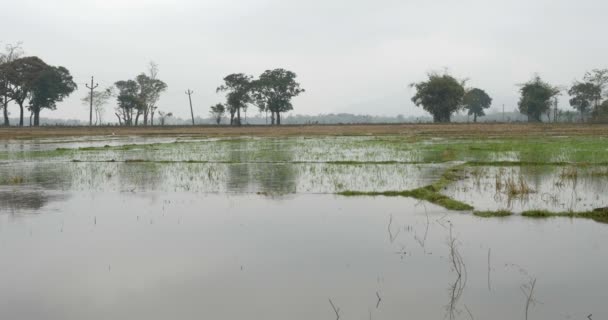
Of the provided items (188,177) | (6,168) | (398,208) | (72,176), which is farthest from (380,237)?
(6,168)

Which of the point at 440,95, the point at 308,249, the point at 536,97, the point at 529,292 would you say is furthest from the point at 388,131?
the point at 529,292

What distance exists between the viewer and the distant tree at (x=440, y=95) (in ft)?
203

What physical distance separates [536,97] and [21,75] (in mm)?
64690

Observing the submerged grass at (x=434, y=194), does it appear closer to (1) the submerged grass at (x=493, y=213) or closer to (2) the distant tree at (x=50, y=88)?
(1) the submerged grass at (x=493, y=213)

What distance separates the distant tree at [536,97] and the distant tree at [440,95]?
29.7ft

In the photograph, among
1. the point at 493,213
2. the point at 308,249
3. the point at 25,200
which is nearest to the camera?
the point at 308,249

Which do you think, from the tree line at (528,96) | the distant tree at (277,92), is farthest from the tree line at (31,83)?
the tree line at (528,96)

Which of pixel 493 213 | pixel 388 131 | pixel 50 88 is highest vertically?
pixel 50 88

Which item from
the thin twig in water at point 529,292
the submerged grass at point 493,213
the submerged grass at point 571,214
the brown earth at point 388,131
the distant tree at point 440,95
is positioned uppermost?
the distant tree at point 440,95

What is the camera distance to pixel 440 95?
2462 inches

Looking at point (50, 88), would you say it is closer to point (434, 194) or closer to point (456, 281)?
point (434, 194)

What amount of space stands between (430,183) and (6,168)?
591 inches

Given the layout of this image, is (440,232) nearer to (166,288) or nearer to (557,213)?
(557,213)

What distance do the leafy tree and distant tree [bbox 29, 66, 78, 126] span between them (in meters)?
0.57
